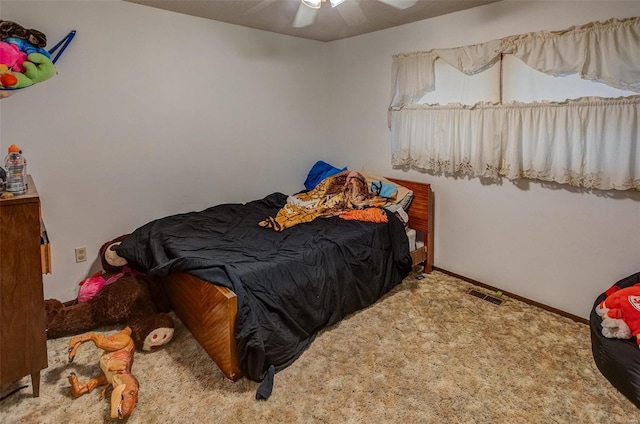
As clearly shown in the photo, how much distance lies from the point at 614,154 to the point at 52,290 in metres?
3.91

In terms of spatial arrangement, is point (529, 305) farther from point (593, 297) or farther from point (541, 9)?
point (541, 9)

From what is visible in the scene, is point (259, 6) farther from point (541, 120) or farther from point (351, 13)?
point (541, 120)

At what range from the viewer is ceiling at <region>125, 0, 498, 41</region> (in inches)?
113

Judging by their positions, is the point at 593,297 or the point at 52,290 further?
the point at 52,290

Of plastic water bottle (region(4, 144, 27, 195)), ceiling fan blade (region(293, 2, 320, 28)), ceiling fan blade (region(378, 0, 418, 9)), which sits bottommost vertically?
plastic water bottle (region(4, 144, 27, 195))

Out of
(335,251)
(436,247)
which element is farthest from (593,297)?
(335,251)

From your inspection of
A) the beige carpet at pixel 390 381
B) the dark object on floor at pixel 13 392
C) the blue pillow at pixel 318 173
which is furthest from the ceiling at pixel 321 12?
the dark object on floor at pixel 13 392

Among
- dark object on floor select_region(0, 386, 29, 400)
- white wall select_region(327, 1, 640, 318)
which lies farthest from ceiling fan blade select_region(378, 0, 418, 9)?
dark object on floor select_region(0, 386, 29, 400)

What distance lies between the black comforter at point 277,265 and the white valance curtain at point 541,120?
0.87 metres

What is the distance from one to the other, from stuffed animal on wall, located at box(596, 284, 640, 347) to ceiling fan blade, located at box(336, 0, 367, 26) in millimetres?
2587

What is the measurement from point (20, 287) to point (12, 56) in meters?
1.23

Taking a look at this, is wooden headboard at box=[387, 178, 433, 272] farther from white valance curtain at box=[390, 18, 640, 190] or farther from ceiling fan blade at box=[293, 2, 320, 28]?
ceiling fan blade at box=[293, 2, 320, 28]

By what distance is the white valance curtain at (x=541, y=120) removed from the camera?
2.29 meters

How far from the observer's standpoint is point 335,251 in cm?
263
